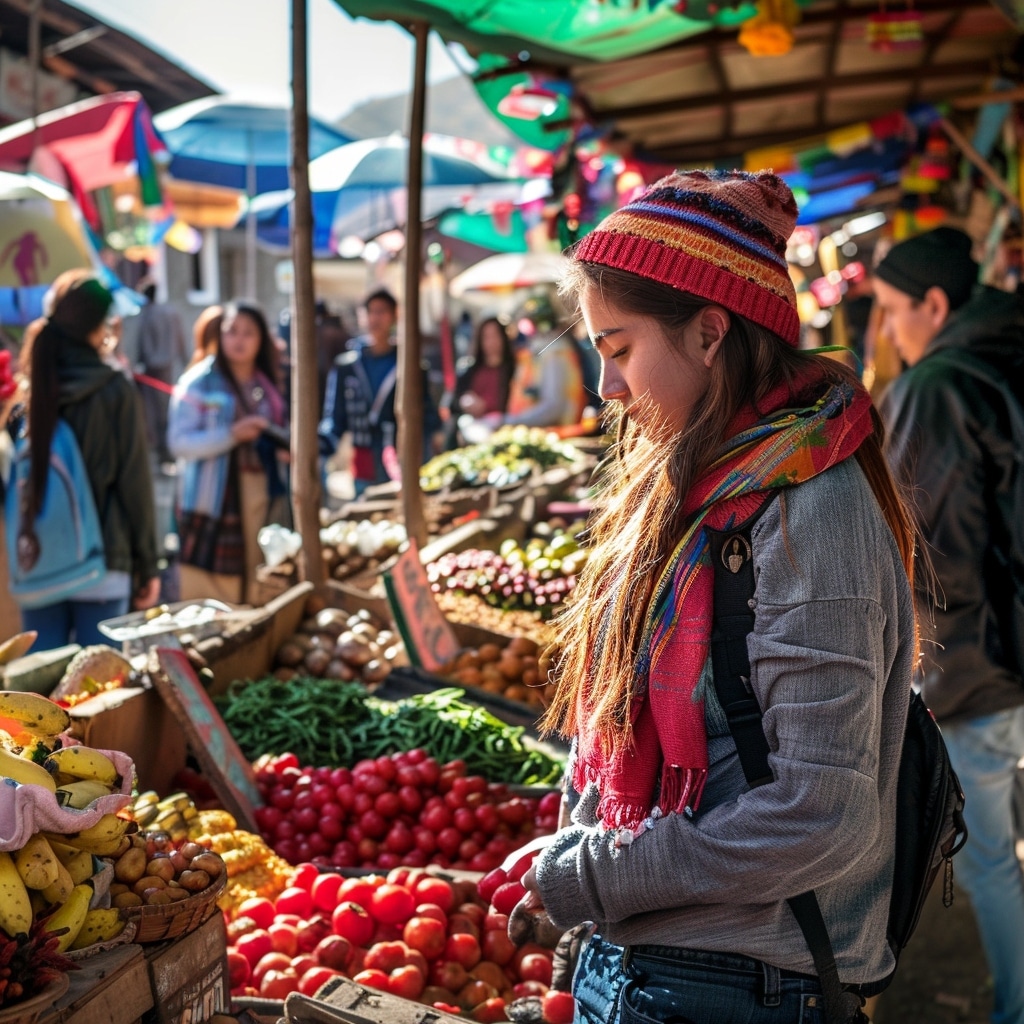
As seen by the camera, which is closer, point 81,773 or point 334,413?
point 81,773

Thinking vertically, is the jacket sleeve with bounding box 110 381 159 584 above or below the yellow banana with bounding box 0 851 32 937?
below

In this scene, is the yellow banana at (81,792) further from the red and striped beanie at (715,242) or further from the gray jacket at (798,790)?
the red and striped beanie at (715,242)

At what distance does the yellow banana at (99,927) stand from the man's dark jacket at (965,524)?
236 cm

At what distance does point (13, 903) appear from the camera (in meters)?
1.86

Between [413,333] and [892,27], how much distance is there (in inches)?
127

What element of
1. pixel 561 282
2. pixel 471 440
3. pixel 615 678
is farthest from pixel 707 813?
pixel 471 440

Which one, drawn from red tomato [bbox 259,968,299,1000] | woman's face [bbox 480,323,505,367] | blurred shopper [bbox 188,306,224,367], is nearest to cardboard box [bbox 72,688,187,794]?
red tomato [bbox 259,968,299,1000]

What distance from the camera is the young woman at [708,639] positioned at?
59.7 inches

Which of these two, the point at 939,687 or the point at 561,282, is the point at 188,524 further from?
the point at 561,282

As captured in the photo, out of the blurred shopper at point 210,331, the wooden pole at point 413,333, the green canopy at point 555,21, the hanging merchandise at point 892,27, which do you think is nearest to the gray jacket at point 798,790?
the green canopy at point 555,21

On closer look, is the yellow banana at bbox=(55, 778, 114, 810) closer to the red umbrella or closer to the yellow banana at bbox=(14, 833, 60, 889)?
the yellow banana at bbox=(14, 833, 60, 889)

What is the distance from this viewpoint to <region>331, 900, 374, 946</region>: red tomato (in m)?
3.09

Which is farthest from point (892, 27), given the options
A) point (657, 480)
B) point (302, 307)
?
point (657, 480)

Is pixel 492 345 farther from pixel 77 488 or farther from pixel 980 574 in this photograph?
pixel 980 574
